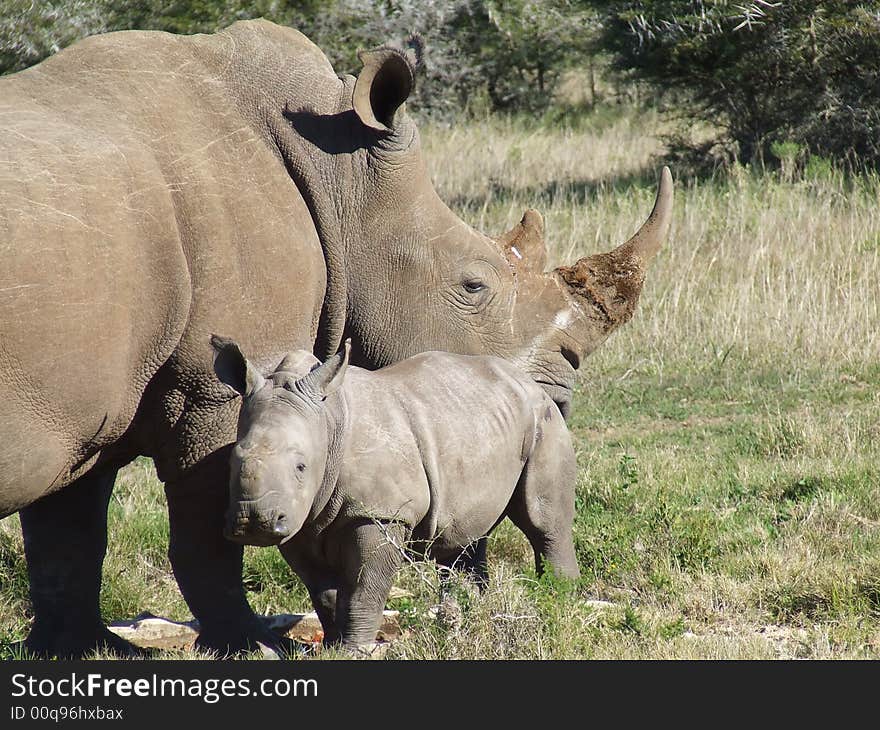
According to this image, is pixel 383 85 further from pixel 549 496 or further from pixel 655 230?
pixel 549 496

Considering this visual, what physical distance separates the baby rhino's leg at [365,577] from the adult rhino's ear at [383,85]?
1.36 meters

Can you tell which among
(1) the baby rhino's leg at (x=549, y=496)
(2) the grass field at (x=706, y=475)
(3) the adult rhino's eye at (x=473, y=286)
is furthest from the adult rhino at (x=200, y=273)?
(2) the grass field at (x=706, y=475)

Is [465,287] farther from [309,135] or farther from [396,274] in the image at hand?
[309,135]

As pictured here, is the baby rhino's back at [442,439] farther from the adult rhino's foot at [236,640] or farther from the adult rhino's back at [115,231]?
the adult rhino's foot at [236,640]

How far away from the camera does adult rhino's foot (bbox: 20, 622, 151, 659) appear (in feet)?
15.6

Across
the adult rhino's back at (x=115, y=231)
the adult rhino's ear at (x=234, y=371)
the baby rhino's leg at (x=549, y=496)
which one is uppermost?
the adult rhino's back at (x=115, y=231)

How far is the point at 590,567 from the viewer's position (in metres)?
5.53

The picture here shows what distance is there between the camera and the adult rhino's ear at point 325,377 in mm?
4102

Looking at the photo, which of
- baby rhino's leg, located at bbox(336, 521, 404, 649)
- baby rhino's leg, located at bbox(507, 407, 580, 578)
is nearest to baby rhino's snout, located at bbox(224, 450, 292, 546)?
baby rhino's leg, located at bbox(336, 521, 404, 649)

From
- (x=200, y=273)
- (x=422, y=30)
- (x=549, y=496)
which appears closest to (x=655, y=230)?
(x=549, y=496)

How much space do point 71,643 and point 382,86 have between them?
214 cm

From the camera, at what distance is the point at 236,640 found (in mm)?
4613

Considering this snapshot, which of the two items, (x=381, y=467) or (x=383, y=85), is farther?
(x=383, y=85)

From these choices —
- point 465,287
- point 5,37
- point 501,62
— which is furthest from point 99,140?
point 501,62
